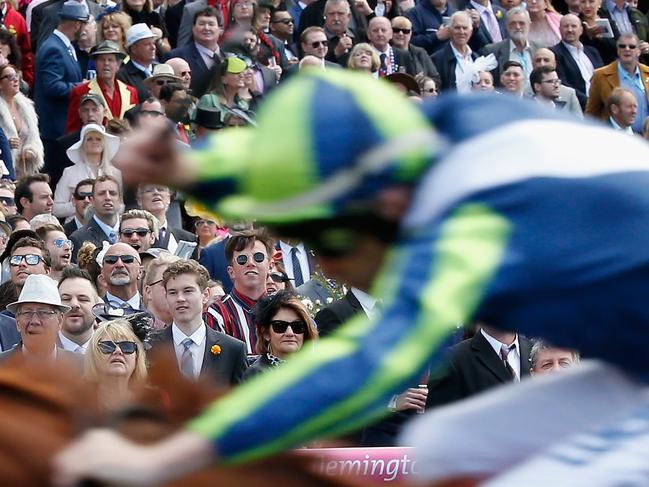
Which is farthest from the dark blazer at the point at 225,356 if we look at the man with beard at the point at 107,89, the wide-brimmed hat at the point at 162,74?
the man with beard at the point at 107,89

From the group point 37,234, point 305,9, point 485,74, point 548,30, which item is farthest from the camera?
point 548,30

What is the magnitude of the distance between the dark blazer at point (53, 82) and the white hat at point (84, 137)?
5.01 ft

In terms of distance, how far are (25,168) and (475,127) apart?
1083 centimetres

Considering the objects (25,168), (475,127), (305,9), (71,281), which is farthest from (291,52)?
(475,127)

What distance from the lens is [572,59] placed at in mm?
18203

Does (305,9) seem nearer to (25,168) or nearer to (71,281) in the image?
(25,168)

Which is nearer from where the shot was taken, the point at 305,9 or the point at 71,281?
the point at 71,281

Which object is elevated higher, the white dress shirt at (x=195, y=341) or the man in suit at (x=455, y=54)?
the white dress shirt at (x=195, y=341)

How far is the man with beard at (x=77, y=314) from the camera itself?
8594 mm

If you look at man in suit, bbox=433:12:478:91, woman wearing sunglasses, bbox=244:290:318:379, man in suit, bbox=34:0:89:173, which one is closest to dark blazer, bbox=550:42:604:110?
man in suit, bbox=433:12:478:91

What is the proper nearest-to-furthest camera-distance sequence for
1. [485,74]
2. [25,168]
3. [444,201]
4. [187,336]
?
[444,201], [187,336], [25,168], [485,74]

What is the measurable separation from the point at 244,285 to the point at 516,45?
8986mm

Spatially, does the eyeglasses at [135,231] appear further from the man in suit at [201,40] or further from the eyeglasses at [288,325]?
the man in suit at [201,40]

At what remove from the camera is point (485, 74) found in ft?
51.5
